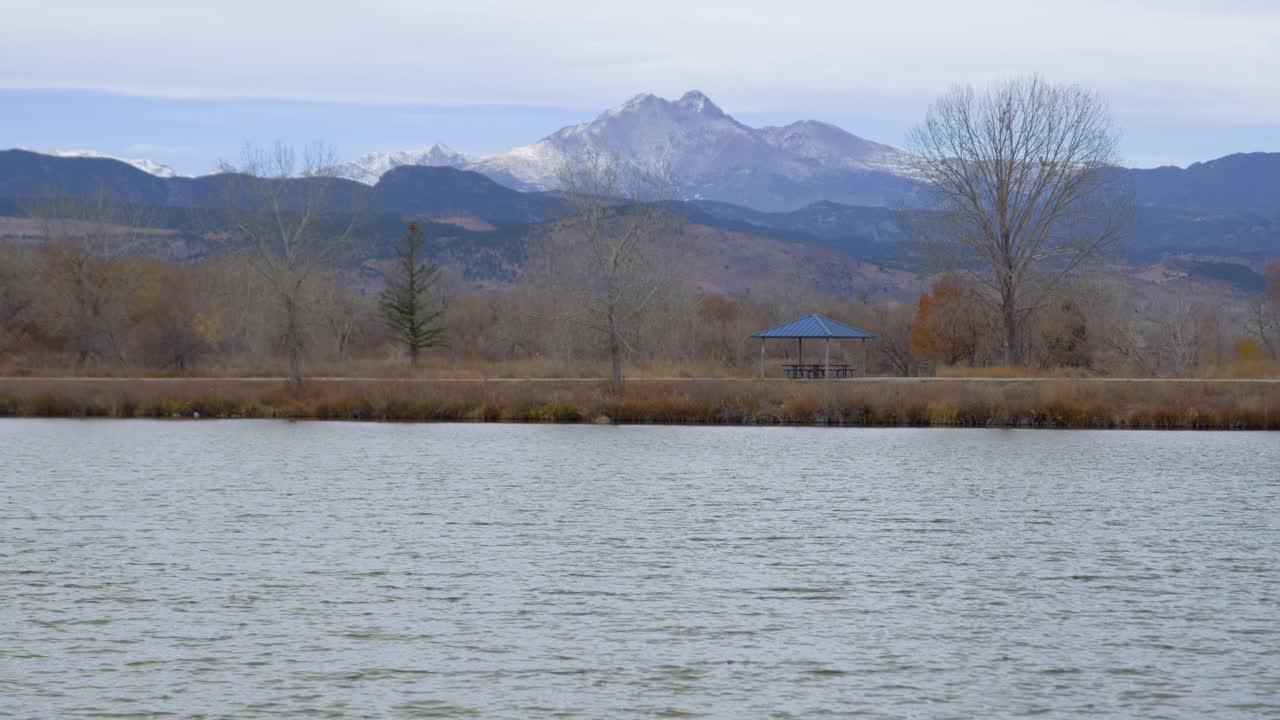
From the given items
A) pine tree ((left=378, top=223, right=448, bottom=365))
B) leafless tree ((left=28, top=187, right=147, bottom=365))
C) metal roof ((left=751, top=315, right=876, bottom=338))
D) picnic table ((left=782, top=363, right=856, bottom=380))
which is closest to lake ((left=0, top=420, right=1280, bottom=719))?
picnic table ((left=782, top=363, right=856, bottom=380))

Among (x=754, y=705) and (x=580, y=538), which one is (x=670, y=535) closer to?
(x=580, y=538)

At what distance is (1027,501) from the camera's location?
27.5 meters

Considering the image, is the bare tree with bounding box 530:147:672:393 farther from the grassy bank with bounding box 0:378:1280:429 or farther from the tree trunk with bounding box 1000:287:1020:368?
the tree trunk with bounding box 1000:287:1020:368

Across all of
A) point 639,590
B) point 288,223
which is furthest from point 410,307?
point 639,590

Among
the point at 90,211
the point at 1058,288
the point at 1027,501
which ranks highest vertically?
the point at 90,211

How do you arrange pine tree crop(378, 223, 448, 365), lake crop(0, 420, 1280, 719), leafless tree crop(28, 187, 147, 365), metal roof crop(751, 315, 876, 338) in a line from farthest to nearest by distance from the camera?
1. pine tree crop(378, 223, 448, 365)
2. leafless tree crop(28, 187, 147, 365)
3. metal roof crop(751, 315, 876, 338)
4. lake crop(0, 420, 1280, 719)

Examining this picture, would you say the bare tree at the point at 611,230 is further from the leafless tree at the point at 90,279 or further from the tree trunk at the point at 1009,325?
the leafless tree at the point at 90,279

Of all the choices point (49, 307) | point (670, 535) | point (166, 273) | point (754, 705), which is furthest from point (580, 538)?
point (166, 273)

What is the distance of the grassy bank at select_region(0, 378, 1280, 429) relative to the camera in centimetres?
4534

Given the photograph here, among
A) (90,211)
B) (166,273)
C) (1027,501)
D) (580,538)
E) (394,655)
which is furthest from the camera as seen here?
(166,273)

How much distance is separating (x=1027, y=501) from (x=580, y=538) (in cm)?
1022

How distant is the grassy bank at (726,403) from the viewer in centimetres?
4534

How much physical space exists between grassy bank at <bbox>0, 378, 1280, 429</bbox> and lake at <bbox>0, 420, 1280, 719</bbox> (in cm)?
1146

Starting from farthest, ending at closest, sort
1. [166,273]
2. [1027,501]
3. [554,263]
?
[554,263] < [166,273] < [1027,501]
